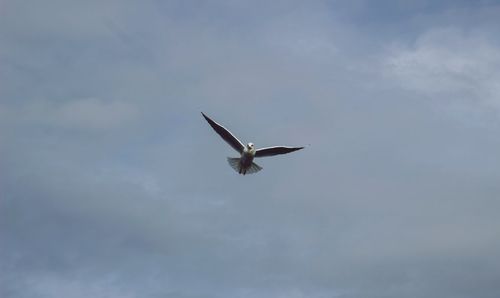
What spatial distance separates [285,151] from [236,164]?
5.61 metres

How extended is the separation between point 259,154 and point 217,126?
230 inches

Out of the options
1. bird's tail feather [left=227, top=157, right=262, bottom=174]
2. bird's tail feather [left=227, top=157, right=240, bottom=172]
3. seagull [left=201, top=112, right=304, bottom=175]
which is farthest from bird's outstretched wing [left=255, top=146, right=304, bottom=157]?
bird's tail feather [left=227, top=157, right=240, bottom=172]

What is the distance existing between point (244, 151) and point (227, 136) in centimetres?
245

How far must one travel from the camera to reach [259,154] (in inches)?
4090

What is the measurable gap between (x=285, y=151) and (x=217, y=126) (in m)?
8.50

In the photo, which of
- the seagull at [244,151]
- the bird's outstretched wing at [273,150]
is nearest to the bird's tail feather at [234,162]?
the seagull at [244,151]

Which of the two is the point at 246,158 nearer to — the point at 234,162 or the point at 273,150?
the point at 234,162

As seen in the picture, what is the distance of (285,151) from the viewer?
105 metres

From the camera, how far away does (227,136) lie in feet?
337

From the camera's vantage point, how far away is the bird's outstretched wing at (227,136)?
101688 mm

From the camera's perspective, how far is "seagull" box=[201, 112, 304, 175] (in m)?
102

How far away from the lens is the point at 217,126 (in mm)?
101750

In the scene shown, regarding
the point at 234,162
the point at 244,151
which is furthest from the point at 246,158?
the point at 234,162

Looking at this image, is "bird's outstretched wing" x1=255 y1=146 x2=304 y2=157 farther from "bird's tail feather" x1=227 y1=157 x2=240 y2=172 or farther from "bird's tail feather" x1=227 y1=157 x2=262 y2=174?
"bird's tail feather" x1=227 y1=157 x2=240 y2=172
